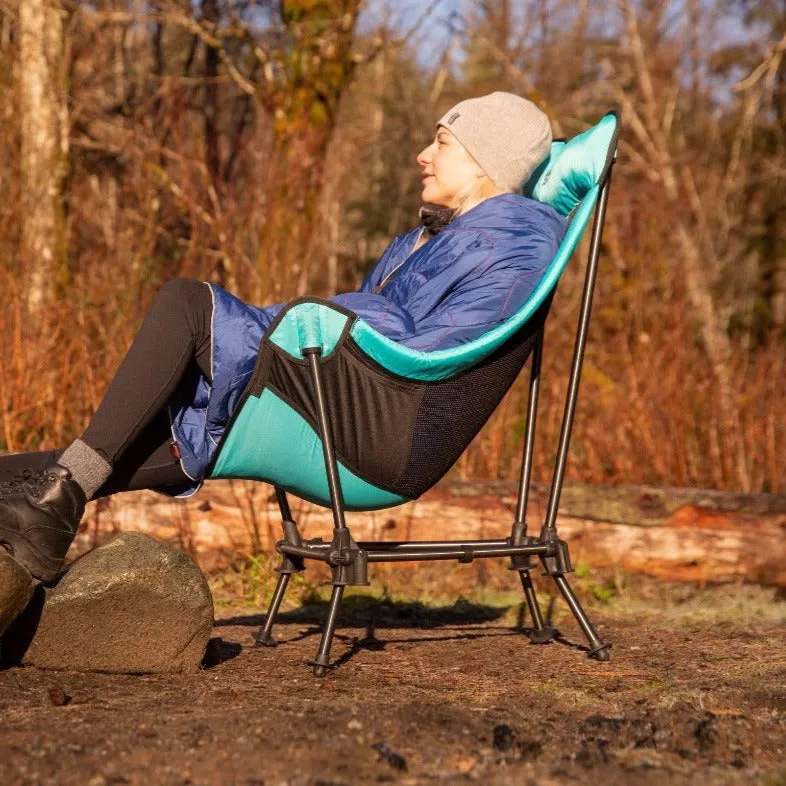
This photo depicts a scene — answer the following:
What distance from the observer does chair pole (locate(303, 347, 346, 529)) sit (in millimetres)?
2805

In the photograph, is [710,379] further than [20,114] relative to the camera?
No

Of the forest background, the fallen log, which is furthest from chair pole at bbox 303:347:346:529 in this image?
the forest background

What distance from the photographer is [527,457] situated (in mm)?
3471

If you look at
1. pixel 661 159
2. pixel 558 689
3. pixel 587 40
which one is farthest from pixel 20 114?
pixel 587 40

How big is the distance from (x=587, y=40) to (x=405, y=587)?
13114 millimetres

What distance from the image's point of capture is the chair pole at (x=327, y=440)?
2805mm

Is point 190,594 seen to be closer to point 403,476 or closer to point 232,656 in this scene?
point 232,656

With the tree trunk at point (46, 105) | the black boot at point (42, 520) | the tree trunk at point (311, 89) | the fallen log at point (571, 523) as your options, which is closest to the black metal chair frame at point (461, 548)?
the black boot at point (42, 520)

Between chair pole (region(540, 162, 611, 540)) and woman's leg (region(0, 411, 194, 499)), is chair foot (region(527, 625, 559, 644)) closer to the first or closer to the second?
chair pole (region(540, 162, 611, 540))

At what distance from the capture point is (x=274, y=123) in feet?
26.5

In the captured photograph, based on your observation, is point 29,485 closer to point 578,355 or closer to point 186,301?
point 186,301

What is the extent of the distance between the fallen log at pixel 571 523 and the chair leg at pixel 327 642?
171cm

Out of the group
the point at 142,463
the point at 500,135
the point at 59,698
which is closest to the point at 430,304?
the point at 500,135

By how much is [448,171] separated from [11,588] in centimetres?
157
